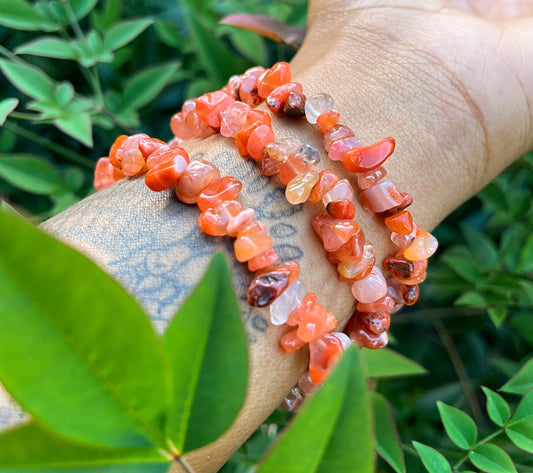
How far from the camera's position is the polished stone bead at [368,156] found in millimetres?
637

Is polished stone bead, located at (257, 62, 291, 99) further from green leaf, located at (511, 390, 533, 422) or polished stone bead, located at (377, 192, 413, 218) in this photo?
green leaf, located at (511, 390, 533, 422)

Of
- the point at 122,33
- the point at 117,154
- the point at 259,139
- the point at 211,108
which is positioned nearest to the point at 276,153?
the point at 259,139

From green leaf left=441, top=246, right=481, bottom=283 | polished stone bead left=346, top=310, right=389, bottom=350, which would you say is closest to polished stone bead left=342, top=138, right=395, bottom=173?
polished stone bead left=346, top=310, right=389, bottom=350

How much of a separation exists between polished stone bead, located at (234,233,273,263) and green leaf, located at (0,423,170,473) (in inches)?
10.7

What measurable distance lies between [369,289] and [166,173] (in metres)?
0.31

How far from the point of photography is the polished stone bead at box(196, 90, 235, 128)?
680 mm

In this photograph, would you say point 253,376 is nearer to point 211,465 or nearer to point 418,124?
point 211,465

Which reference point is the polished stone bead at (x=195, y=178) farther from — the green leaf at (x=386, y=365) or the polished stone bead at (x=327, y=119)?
the green leaf at (x=386, y=365)

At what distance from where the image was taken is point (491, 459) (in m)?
0.57

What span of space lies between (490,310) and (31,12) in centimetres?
103

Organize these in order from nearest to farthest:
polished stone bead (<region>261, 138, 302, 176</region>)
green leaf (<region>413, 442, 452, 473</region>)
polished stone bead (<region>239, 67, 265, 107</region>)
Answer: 1. green leaf (<region>413, 442, 452, 473</region>)
2. polished stone bead (<region>261, 138, 302, 176</region>)
3. polished stone bead (<region>239, 67, 265, 107</region>)

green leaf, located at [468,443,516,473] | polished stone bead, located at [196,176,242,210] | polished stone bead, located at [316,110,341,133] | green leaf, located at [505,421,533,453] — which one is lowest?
green leaf, located at [505,421,533,453]

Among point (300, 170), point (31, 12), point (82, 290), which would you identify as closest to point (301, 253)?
point (300, 170)

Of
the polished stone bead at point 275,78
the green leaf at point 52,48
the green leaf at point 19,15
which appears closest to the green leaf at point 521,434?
the polished stone bead at point 275,78
